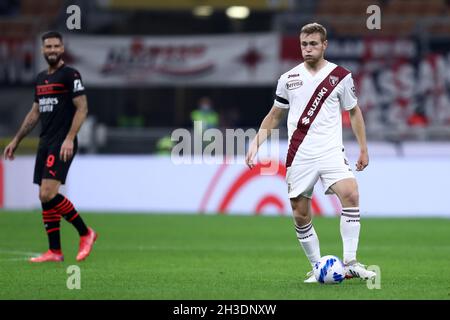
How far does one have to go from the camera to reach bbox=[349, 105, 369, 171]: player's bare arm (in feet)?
30.2

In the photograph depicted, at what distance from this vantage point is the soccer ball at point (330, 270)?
29.9 feet

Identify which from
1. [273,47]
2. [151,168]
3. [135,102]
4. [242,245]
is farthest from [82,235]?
[135,102]

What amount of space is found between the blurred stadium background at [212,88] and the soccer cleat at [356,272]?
10.7 meters

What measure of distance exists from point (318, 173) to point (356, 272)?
0.88 meters

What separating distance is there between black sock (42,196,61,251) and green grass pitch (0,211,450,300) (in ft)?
0.90

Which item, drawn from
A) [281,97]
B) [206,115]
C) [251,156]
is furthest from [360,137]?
[206,115]

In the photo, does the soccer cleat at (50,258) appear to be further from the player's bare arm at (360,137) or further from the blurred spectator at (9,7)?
the blurred spectator at (9,7)

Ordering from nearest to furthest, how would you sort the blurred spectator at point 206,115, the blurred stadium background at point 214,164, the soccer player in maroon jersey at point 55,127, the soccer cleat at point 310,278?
the soccer cleat at point 310,278 → the blurred stadium background at point 214,164 → the soccer player in maroon jersey at point 55,127 → the blurred spectator at point 206,115

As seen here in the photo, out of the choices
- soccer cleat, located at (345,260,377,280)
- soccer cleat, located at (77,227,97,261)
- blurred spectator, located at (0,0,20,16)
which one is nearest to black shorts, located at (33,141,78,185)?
soccer cleat, located at (77,227,97,261)

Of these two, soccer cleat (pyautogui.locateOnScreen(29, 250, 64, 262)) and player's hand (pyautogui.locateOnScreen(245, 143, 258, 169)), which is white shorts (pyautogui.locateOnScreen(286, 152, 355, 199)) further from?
soccer cleat (pyautogui.locateOnScreen(29, 250, 64, 262))

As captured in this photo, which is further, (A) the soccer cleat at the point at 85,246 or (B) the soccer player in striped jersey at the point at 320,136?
(A) the soccer cleat at the point at 85,246

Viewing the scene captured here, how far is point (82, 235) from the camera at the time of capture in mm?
11672

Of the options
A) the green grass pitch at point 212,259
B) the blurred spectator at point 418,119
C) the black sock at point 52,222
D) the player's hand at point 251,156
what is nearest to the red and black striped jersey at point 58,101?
the black sock at point 52,222
